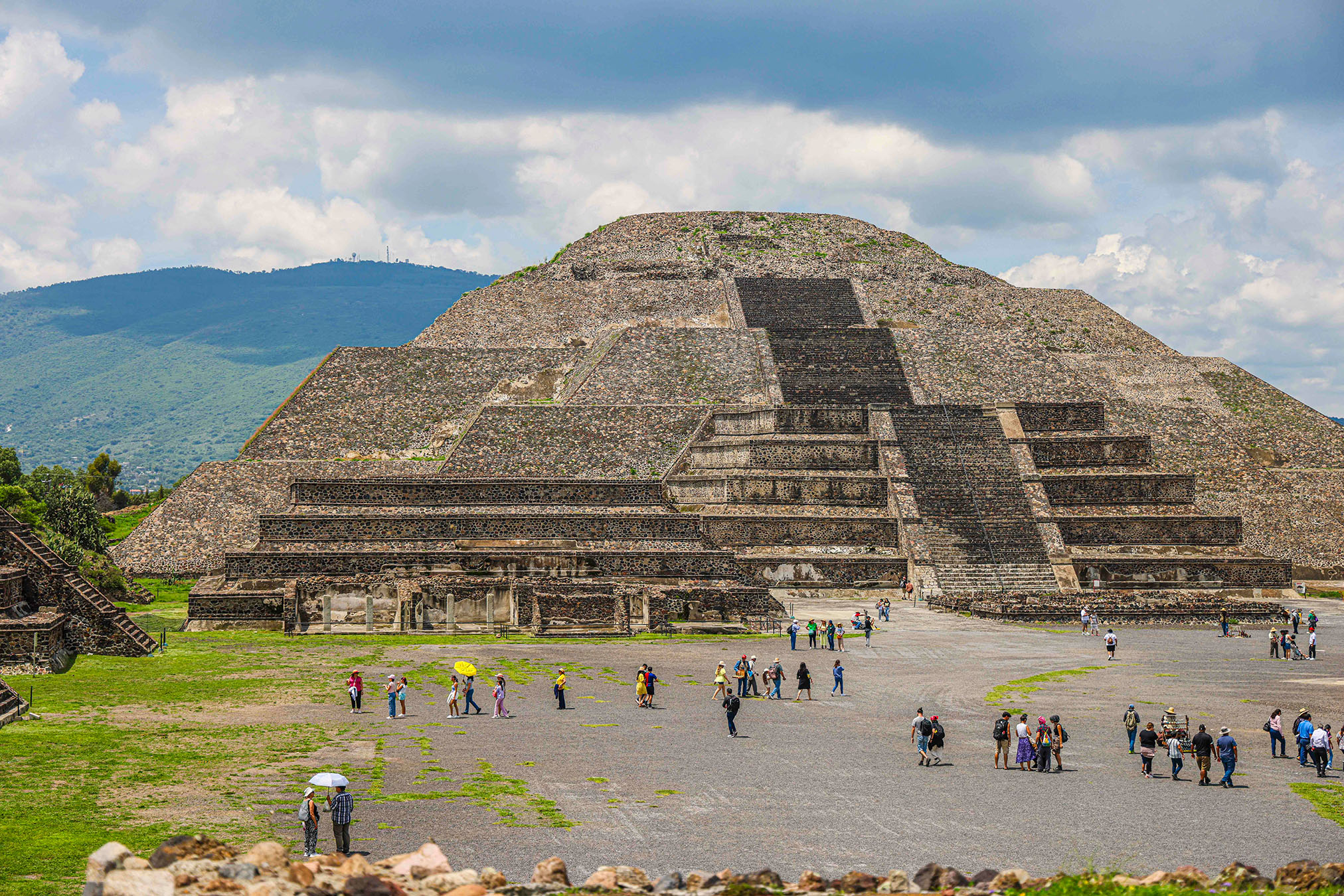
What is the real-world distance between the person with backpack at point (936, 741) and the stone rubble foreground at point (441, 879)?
19.0ft

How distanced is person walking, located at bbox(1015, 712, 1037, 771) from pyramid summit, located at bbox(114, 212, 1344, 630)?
15.6 m

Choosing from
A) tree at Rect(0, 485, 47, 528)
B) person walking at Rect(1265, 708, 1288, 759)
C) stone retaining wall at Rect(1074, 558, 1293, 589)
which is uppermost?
tree at Rect(0, 485, 47, 528)

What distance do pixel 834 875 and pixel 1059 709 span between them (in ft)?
36.0

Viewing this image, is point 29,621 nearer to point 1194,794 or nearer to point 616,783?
point 616,783

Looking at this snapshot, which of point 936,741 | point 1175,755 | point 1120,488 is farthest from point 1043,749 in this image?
point 1120,488

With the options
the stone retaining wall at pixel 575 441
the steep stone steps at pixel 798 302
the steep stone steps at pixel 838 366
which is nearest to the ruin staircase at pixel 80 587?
the stone retaining wall at pixel 575 441

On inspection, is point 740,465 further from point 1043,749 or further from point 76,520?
point 1043,749

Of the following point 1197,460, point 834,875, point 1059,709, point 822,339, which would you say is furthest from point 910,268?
point 834,875

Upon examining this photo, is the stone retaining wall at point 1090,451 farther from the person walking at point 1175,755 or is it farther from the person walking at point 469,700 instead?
the person walking at point 469,700

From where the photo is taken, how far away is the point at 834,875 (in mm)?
10898

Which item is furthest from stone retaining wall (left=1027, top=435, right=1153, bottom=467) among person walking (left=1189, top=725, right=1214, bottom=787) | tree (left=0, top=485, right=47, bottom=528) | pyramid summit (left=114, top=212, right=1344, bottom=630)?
tree (left=0, top=485, right=47, bottom=528)

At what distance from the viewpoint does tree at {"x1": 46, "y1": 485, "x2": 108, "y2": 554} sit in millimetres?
42062

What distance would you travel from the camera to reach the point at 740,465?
4275 cm

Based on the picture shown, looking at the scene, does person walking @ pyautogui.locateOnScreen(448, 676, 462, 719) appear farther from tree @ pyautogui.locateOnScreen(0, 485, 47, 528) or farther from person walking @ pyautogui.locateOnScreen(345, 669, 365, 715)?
tree @ pyautogui.locateOnScreen(0, 485, 47, 528)
